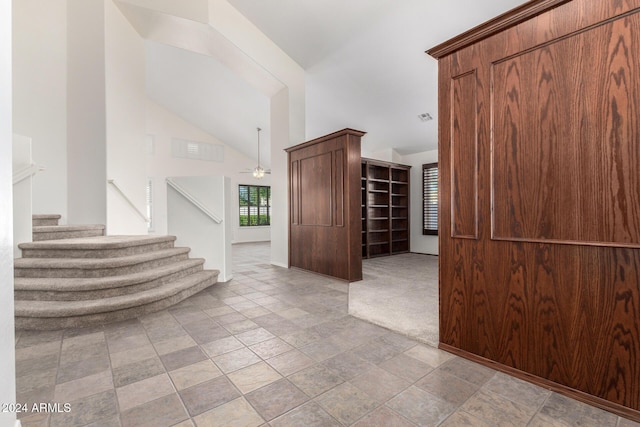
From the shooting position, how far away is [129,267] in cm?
307

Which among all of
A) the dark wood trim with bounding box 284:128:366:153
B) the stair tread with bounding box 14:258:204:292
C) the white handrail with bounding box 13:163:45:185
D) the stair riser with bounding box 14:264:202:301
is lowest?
the stair riser with bounding box 14:264:202:301

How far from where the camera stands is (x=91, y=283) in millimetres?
2709

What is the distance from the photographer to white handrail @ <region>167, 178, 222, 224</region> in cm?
410

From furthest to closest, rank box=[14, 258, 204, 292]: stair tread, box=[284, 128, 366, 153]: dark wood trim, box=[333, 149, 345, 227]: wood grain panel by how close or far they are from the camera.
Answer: box=[333, 149, 345, 227]: wood grain panel < box=[284, 128, 366, 153]: dark wood trim < box=[14, 258, 204, 292]: stair tread

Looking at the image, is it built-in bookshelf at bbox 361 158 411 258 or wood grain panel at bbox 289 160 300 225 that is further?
built-in bookshelf at bbox 361 158 411 258

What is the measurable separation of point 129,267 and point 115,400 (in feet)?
6.28

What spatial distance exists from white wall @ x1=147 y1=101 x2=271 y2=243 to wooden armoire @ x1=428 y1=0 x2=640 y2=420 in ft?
24.9

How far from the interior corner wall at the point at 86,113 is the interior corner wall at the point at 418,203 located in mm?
6729

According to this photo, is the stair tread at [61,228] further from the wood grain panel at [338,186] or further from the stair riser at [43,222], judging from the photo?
the wood grain panel at [338,186]

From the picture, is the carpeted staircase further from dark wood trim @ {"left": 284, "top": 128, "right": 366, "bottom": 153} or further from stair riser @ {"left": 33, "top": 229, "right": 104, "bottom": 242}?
dark wood trim @ {"left": 284, "top": 128, "right": 366, "bottom": 153}

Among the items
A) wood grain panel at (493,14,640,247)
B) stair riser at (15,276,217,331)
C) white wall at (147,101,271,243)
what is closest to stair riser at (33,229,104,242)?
stair riser at (15,276,217,331)

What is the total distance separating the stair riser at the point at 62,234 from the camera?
3.55 m

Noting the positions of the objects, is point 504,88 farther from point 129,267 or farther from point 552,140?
point 129,267

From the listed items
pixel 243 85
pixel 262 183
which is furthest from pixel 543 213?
pixel 262 183
